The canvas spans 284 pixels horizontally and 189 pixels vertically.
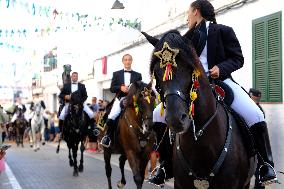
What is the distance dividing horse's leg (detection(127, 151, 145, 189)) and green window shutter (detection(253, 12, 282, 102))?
3428 millimetres

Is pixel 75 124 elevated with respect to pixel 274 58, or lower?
lower

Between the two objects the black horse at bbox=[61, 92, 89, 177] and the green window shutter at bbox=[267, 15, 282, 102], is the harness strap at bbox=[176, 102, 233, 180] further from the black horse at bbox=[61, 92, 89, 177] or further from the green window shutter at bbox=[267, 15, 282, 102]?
the black horse at bbox=[61, 92, 89, 177]

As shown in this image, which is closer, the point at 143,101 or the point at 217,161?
the point at 217,161

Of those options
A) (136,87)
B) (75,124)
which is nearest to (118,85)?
(136,87)

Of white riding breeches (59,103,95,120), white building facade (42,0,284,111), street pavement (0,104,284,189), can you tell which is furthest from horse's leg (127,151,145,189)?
white riding breeches (59,103,95,120)

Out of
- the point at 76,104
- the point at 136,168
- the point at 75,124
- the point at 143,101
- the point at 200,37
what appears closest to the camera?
the point at 200,37

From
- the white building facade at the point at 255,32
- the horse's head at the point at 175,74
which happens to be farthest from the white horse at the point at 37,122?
the horse's head at the point at 175,74

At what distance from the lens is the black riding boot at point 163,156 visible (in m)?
4.98

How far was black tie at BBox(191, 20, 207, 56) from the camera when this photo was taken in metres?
4.47

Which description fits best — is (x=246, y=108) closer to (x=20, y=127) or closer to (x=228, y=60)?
(x=228, y=60)

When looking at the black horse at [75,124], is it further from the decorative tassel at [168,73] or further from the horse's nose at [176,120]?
the horse's nose at [176,120]

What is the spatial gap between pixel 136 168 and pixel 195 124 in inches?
185

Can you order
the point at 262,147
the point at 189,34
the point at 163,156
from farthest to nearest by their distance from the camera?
the point at 163,156 → the point at 262,147 → the point at 189,34

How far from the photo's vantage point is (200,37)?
4.57 m
